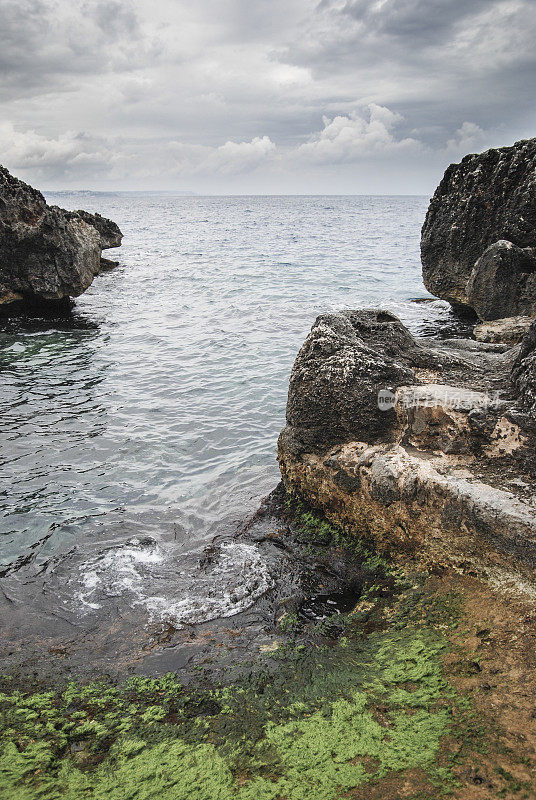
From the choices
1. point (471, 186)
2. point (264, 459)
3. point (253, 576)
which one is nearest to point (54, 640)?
point (253, 576)

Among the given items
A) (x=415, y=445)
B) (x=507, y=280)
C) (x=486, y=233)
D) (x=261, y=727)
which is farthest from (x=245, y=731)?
(x=486, y=233)

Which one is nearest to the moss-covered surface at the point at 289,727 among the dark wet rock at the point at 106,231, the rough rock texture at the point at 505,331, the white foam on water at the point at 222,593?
the white foam on water at the point at 222,593

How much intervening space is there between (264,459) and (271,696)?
18.2 ft

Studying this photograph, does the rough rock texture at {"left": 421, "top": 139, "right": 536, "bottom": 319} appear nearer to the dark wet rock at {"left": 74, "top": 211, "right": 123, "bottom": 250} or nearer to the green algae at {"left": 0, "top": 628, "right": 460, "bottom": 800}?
the green algae at {"left": 0, "top": 628, "right": 460, "bottom": 800}

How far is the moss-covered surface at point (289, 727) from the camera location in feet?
9.37

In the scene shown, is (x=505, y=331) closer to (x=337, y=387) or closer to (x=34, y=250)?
(x=337, y=387)

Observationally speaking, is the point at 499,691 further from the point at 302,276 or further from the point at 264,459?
the point at 302,276

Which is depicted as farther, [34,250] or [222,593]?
[34,250]

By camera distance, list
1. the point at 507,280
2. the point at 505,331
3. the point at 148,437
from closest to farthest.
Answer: the point at 148,437, the point at 505,331, the point at 507,280

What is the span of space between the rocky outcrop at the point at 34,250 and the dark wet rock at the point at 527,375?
15886mm

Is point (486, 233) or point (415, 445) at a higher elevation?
point (486, 233)

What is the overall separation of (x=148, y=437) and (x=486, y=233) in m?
12.1

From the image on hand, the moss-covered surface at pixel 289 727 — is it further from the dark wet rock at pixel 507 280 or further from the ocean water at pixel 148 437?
the dark wet rock at pixel 507 280

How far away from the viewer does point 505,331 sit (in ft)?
40.1
